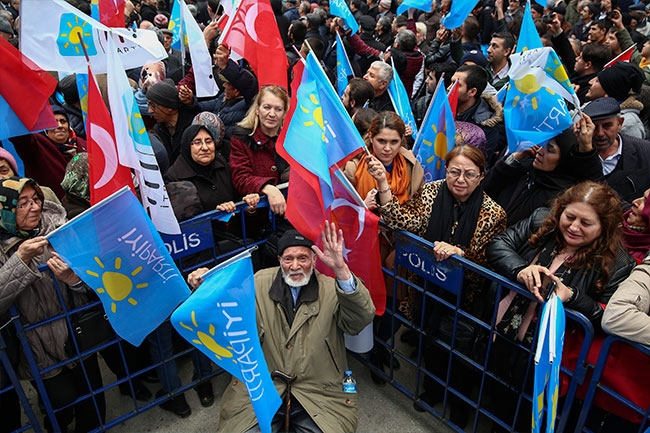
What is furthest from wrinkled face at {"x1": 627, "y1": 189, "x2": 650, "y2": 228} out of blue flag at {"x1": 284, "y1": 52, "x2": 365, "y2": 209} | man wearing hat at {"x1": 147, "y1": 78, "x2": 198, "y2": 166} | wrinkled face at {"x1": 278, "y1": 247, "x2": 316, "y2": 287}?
man wearing hat at {"x1": 147, "y1": 78, "x2": 198, "y2": 166}

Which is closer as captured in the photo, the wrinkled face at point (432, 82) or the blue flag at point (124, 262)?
the blue flag at point (124, 262)

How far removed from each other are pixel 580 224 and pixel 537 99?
→ 50.7 inches

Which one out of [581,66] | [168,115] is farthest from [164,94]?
[581,66]

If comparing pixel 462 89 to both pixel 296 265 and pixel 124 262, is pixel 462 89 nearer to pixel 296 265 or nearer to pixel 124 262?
pixel 296 265

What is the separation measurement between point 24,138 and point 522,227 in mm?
4155

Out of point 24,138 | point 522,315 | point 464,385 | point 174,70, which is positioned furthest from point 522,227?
point 174,70

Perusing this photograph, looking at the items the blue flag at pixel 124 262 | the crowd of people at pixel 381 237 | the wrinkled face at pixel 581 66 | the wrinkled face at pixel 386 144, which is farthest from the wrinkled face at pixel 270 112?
the wrinkled face at pixel 581 66

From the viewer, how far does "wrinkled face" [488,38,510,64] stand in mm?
6125

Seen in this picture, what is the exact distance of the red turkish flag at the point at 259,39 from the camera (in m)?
5.25

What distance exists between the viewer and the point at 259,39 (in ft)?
17.4

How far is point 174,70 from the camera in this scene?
7246mm

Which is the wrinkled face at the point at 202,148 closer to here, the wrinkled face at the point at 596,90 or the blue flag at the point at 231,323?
the blue flag at the point at 231,323

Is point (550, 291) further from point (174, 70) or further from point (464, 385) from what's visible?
point (174, 70)

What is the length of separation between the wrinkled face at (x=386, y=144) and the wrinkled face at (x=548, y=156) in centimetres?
101
